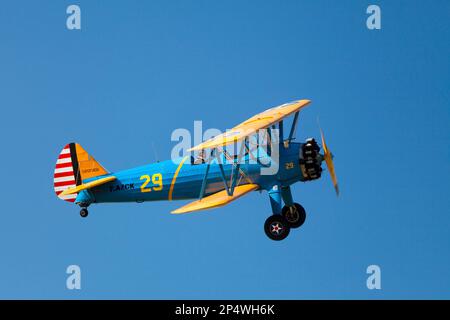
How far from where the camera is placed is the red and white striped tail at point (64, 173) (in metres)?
27.8

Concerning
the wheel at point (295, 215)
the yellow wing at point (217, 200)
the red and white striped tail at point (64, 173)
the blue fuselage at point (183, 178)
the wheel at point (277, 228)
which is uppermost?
the red and white striped tail at point (64, 173)

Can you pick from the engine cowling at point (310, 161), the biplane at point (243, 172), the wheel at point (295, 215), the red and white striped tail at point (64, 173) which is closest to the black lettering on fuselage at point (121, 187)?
the biplane at point (243, 172)

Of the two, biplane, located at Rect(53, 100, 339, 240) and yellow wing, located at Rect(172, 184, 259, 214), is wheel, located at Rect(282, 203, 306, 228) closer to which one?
biplane, located at Rect(53, 100, 339, 240)

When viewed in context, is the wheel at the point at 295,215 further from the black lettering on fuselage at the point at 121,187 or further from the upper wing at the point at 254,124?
the black lettering on fuselage at the point at 121,187

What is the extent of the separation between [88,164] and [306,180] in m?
6.64

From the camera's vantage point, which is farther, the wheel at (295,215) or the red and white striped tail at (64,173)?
the red and white striped tail at (64,173)

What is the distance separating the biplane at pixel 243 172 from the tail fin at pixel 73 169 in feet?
2.49

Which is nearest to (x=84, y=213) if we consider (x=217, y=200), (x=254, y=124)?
(x=217, y=200)

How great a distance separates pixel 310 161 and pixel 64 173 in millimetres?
7561

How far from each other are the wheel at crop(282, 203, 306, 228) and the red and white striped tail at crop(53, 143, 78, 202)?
20.8 feet

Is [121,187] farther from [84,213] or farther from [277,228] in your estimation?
[277,228]

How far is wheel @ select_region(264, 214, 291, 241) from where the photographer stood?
23.8m

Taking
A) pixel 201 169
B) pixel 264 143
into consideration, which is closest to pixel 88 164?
pixel 201 169

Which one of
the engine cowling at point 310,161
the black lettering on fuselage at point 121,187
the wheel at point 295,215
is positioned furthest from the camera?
the black lettering on fuselage at point 121,187
